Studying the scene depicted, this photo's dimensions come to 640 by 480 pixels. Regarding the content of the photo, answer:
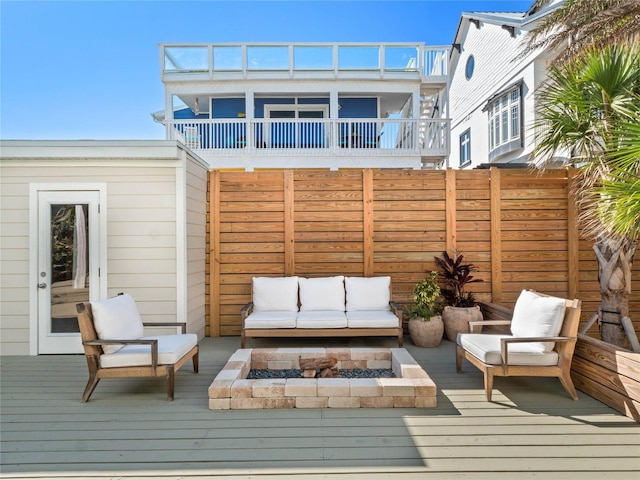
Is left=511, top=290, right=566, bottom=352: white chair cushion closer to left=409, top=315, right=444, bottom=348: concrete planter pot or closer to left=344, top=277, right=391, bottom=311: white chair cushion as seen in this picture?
left=409, top=315, right=444, bottom=348: concrete planter pot

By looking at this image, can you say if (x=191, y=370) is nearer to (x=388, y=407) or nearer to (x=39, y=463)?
(x=39, y=463)

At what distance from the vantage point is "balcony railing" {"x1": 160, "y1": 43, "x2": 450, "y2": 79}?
11.0m

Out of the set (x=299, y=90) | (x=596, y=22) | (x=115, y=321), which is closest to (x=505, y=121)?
(x=299, y=90)

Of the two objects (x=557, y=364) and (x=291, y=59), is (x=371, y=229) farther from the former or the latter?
(x=291, y=59)

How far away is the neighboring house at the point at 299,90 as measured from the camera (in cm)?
1045

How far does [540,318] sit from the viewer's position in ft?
11.1

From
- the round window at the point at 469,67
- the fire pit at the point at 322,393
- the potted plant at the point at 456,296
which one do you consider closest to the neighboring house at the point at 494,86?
the round window at the point at 469,67

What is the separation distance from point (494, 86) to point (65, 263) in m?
11.3

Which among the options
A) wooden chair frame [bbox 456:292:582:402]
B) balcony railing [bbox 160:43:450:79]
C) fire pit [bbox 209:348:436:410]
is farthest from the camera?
balcony railing [bbox 160:43:450:79]

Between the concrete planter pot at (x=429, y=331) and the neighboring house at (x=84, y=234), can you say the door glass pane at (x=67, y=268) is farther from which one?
the concrete planter pot at (x=429, y=331)

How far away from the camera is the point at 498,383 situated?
3.64 meters

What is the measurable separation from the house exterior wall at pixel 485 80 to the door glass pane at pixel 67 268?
8.57 meters

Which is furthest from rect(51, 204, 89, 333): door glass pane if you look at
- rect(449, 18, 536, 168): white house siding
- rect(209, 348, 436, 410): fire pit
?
rect(449, 18, 536, 168): white house siding

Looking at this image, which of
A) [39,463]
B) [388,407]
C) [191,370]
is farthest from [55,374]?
[388,407]
